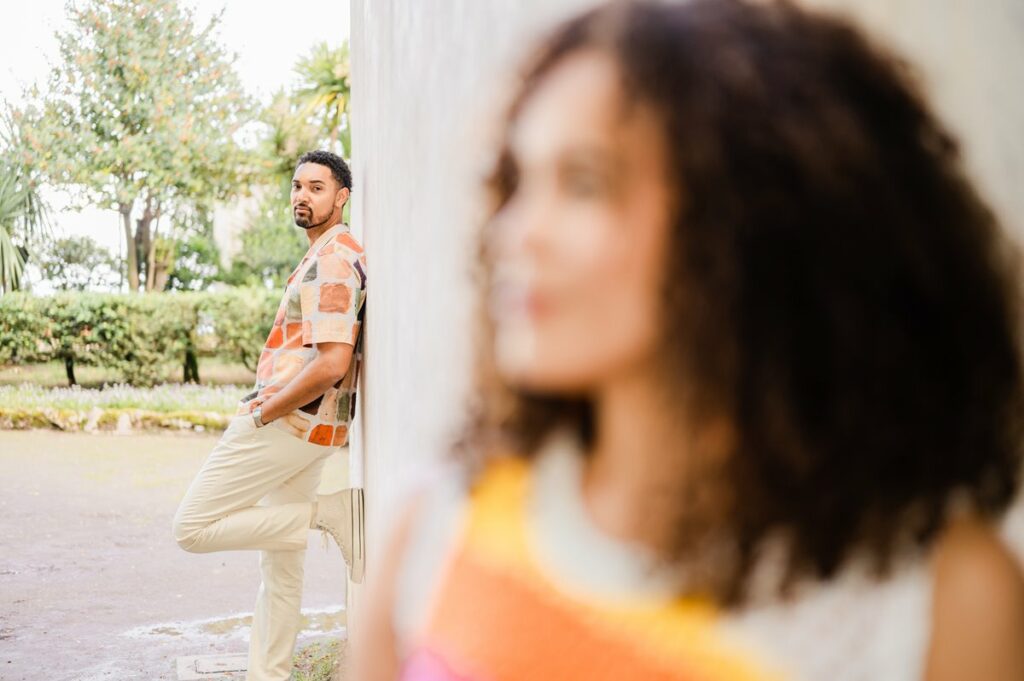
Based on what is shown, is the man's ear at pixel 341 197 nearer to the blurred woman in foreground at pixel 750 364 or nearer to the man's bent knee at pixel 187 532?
the man's bent knee at pixel 187 532

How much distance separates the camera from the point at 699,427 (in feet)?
3.86

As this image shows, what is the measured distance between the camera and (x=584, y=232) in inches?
47.0

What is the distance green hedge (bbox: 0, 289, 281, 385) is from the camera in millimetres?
12977

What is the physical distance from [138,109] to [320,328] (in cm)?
1391

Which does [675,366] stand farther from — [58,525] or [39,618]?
[58,525]

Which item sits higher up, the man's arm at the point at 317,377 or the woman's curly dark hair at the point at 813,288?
the woman's curly dark hair at the point at 813,288

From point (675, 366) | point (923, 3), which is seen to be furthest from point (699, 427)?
point (923, 3)

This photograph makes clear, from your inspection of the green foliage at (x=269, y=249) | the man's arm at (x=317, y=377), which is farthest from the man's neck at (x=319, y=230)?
the green foliage at (x=269, y=249)

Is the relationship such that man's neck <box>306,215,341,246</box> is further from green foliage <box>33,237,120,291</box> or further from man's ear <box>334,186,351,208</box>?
green foliage <box>33,237,120,291</box>

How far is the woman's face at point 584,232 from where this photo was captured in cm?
116

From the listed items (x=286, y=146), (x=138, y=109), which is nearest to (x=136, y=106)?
(x=138, y=109)

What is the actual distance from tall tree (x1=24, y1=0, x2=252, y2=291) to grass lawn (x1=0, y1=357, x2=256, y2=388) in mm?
3937

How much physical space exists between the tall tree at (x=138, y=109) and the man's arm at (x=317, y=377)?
13540 mm

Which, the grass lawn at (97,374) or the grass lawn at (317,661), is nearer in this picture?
the grass lawn at (317,661)
